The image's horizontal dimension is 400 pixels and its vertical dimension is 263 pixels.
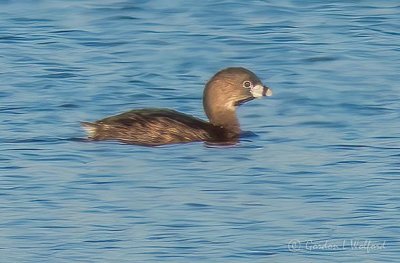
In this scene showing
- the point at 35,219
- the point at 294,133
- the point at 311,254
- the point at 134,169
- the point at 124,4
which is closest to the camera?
the point at 311,254

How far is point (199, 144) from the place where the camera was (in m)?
16.2

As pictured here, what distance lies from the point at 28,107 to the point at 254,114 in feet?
6.43

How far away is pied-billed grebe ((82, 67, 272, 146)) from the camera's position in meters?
16.0

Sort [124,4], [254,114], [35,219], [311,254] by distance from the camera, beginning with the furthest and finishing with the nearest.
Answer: [124,4], [254,114], [35,219], [311,254]

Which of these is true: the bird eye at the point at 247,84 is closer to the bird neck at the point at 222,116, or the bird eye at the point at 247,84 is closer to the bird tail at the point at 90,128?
the bird neck at the point at 222,116

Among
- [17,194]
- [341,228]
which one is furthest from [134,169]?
[341,228]

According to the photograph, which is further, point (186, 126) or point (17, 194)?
point (186, 126)

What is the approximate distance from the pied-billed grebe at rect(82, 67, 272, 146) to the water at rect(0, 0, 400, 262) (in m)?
0.18

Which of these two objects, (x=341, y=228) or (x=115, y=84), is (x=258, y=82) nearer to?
(x=115, y=84)

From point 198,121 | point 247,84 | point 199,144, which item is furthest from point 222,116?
point 199,144

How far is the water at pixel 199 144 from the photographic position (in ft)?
41.7

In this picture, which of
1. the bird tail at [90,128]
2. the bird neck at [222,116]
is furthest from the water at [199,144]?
the bird neck at [222,116]

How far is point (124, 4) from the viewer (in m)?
22.1

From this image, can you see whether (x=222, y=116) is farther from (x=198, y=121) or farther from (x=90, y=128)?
(x=90, y=128)
